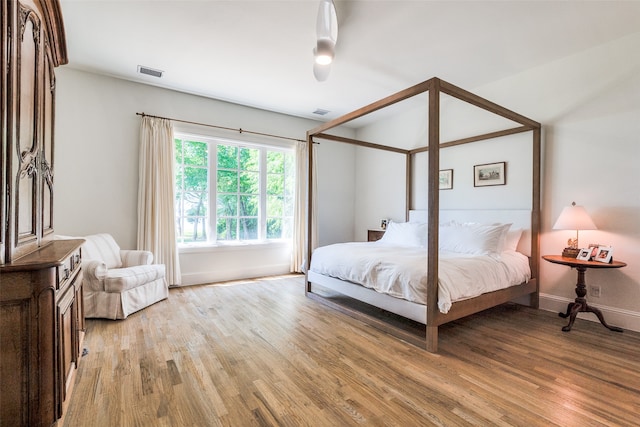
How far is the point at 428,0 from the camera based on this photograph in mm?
2373

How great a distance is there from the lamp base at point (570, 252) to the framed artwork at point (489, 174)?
1040 mm

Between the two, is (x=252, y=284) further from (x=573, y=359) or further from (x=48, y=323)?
(x=573, y=359)

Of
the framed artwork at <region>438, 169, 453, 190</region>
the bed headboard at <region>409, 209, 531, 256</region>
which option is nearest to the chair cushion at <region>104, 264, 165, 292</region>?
the bed headboard at <region>409, 209, 531, 256</region>

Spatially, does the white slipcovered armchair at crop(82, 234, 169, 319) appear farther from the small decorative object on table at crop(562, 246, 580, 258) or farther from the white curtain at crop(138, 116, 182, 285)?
the small decorative object on table at crop(562, 246, 580, 258)

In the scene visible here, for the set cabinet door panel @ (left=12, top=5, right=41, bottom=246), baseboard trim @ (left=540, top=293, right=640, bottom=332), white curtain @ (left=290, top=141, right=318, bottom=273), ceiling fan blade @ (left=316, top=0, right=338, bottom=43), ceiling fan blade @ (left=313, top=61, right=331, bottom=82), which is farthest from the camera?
white curtain @ (left=290, top=141, right=318, bottom=273)

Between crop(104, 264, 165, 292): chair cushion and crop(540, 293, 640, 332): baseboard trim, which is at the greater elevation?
crop(104, 264, 165, 292): chair cushion

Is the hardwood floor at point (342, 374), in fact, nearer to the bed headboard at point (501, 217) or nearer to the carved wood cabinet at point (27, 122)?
the bed headboard at point (501, 217)

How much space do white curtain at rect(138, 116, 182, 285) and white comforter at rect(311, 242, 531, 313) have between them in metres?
2.23

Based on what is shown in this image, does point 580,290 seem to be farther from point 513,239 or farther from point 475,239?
point 475,239

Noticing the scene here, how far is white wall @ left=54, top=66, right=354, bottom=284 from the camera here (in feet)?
11.8

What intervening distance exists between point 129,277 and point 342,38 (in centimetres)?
316

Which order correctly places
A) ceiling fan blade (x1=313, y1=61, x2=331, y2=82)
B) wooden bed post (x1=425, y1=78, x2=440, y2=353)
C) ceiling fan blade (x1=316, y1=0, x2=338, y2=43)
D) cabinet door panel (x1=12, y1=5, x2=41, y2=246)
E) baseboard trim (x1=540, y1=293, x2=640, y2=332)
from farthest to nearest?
1. baseboard trim (x1=540, y1=293, x2=640, y2=332)
2. ceiling fan blade (x1=313, y1=61, x2=331, y2=82)
3. wooden bed post (x1=425, y1=78, x2=440, y2=353)
4. ceiling fan blade (x1=316, y1=0, x2=338, y2=43)
5. cabinet door panel (x1=12, y1=5, x2=41, y2=246)

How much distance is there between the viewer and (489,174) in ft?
12.7

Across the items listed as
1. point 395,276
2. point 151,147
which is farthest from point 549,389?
point 151,147
